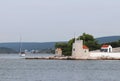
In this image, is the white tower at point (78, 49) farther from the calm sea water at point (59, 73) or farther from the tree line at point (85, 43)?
the calm sea water at point (59, 73)

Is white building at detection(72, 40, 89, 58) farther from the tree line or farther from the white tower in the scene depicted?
the tree line

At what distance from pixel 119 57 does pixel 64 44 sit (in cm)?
3088

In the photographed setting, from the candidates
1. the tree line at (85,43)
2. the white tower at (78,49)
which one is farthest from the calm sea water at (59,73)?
the tree line at (85,43)

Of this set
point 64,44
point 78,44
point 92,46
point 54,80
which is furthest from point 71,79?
point 64,44

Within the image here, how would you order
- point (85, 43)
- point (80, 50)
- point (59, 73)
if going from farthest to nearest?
point (85, 43) < point (80, 50) < point (59, 73)

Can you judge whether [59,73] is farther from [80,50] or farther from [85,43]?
[85,43]

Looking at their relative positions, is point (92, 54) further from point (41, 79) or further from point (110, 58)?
point (41, 79)

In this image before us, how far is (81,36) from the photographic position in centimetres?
13288

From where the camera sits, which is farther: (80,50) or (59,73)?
(80,50)

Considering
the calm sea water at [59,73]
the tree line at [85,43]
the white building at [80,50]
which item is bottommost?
the calm sea water at [59,73]

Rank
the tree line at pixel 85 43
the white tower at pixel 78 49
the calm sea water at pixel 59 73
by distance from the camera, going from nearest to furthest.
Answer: the calm sea water at pixel 59 73, the white tower at pixel 78 49, the tree line at pixel 85 43

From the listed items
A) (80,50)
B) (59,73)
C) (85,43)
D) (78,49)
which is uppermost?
(85,43)

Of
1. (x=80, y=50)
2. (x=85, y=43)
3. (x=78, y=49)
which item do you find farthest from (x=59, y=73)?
(x=85, y=43)

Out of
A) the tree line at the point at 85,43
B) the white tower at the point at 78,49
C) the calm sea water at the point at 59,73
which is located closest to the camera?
the calm sea water at the point at 59,73
